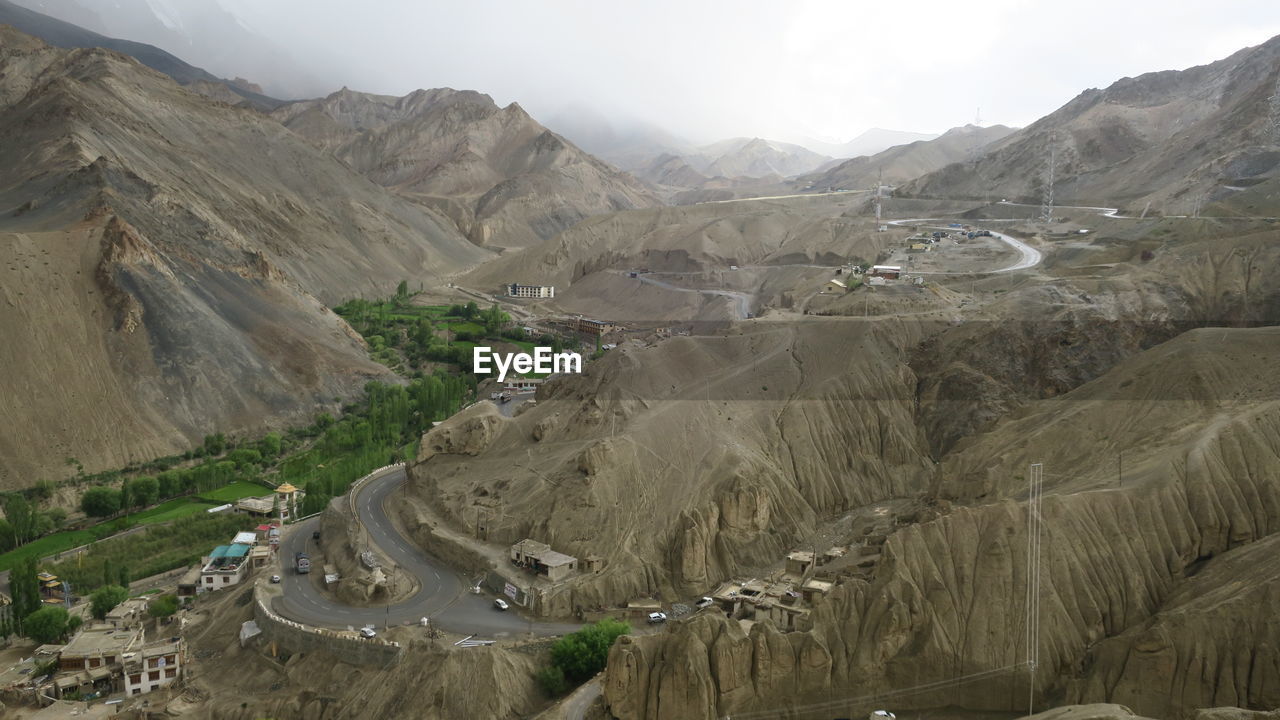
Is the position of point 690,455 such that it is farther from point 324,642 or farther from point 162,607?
point 162,607

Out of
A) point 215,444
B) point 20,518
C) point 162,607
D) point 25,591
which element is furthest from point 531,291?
point 25,591

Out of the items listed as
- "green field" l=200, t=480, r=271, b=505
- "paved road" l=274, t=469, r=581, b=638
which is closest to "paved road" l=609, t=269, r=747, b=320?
"green field" l=200, t=480, r=271, b=505

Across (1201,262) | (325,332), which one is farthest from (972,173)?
(325,332)

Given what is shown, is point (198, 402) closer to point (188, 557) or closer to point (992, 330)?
point (188, 557)

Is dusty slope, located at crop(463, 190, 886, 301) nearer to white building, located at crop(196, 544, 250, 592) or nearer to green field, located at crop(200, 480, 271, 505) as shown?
green field, located at crop(200, 480, 271, 505)

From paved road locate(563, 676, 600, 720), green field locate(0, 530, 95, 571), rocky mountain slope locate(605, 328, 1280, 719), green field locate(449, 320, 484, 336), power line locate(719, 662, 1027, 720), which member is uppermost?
green field locate(449, 320, 484, 336)

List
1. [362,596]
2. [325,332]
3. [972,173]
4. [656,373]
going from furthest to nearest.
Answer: [972,173] < [325,332] < [656,373] < [362,596]
